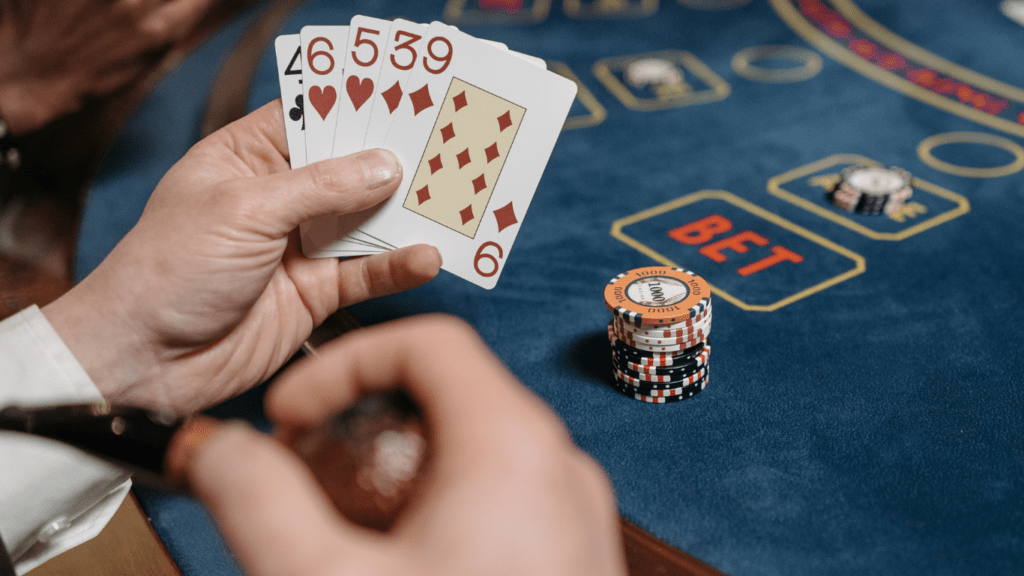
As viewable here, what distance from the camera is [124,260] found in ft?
4.58

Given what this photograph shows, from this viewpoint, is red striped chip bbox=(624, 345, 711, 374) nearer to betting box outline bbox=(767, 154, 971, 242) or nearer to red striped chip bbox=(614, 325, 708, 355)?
red striped chip bbox=(614, 325, 708, 355)

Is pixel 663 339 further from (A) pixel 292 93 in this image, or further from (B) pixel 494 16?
(B) pixel 494 16

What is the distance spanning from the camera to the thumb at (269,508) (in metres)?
0.56

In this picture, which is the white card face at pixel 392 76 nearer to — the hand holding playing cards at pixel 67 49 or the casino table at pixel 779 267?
the casino table at pixel 779 267

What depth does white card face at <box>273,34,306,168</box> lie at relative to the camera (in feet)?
5.48

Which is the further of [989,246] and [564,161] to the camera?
[564,161]

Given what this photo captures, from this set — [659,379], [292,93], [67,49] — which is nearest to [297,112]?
[292,93]

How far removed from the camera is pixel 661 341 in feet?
4.51

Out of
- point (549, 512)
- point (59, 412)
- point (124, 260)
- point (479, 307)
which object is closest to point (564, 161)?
point (479, 307)

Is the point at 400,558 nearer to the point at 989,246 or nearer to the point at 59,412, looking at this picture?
the point at 59,412

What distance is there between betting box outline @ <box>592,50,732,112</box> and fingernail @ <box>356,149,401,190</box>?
1.32m

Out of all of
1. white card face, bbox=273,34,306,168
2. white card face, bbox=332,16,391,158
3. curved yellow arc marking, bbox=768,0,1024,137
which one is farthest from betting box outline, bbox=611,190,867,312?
curved yellow arc marking, bbox=768,0,1024,137

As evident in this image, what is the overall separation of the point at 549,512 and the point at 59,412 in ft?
2.14

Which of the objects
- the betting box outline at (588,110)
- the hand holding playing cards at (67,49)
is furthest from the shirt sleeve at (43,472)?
the hand holding playing cards at (67,49)
